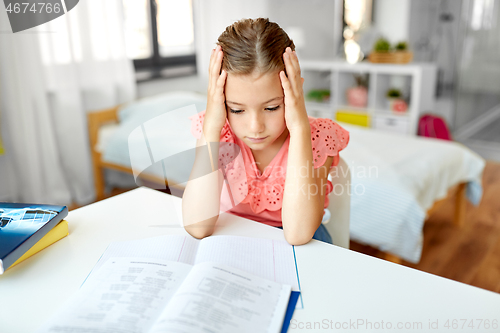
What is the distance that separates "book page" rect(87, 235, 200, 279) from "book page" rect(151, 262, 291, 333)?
0.08 m

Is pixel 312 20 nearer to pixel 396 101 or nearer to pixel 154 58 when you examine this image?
pixel 396 101

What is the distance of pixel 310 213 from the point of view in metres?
0.80

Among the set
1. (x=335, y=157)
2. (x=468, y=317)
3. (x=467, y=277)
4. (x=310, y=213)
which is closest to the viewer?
(x=468, y=317)

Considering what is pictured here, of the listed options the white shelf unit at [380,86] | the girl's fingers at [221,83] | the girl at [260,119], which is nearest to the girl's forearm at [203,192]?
the girl at [260,119]

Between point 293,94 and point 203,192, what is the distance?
10.9 inches

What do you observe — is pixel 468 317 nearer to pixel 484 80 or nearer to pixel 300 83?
pixel 300 83

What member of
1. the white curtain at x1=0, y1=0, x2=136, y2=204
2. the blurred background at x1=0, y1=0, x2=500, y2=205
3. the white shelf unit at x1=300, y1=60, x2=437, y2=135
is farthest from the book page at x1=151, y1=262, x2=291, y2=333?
the white shelf unit at x1=300, y1=60, x2=437, y2=135

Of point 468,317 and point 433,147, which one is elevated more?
point 468,317

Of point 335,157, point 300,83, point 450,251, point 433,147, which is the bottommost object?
point 450,251

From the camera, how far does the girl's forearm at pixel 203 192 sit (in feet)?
2.72

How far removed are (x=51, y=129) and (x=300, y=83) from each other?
2.01 meters

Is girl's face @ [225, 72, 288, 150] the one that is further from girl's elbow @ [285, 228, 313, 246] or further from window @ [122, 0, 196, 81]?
window @ [122, 0, 196, 81]

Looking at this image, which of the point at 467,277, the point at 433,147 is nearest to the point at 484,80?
the point at 433,147

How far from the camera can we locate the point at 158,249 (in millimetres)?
715
